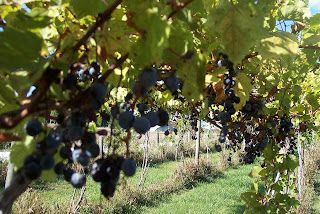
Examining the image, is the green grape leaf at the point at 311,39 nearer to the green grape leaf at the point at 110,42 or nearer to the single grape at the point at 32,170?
the green grape leaf at the point at 110,42

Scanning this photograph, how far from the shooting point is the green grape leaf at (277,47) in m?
1.15

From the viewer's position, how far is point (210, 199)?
764 centimetres

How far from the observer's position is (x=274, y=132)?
2182 mm

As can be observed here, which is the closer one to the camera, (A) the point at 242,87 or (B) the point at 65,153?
(B) the point at 65,153

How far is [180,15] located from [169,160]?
13422mm

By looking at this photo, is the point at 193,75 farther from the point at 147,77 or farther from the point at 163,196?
the point at 163,196

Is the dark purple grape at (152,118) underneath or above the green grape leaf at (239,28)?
underneath

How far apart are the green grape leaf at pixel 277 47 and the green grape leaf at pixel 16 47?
90cm

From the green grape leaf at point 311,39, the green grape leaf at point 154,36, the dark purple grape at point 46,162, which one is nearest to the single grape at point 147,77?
the green grape leaf at point 154,36

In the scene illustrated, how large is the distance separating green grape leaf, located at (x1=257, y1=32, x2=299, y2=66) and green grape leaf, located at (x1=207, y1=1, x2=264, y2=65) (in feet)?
1.26

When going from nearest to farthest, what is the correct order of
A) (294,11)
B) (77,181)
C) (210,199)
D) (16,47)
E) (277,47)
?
(16,47) → (77,181) → (277,47) → (294,11) → (210,199)

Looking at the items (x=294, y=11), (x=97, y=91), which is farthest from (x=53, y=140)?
(x=294, y=11)

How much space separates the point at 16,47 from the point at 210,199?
7756 mm

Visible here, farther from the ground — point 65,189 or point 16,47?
point 16,47
